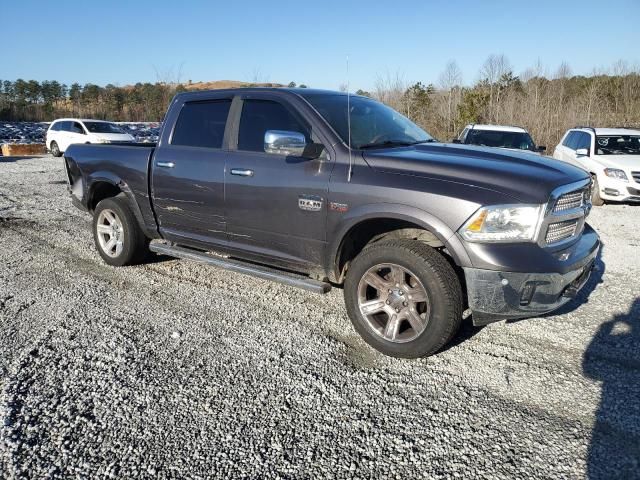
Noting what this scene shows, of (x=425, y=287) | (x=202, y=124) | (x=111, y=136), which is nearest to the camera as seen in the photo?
(x=425, y=287)

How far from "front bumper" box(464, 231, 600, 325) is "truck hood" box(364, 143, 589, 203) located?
0.51 m

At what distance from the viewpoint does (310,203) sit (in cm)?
366

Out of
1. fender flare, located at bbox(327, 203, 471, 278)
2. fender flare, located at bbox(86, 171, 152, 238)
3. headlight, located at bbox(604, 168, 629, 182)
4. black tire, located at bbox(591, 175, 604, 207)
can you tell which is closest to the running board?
fender flare, located at bbox(327, 203, 471, 278)

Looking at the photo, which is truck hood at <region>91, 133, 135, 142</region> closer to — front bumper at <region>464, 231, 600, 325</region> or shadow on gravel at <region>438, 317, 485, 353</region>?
shadow on gravel at <region>438, 317, 485, 353</region>

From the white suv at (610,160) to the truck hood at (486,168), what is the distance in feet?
23.8

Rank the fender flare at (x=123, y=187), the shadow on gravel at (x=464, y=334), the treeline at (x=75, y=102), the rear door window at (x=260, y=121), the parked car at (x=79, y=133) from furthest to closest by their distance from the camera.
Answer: the treeline at (x=75, y=102) < the parked car at (x=79, y=133) < the fender flare at (x=123, y=187) < the rear door window at (x=260, y=121) < the shadow on gravel at (x=464, y=334)

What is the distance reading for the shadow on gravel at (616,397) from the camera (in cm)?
233

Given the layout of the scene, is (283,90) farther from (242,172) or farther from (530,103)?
(530,103)

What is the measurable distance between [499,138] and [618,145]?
2527 mm

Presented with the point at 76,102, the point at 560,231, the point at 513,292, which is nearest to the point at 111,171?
the point at 513,292

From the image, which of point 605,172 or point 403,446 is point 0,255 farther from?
point 605,172

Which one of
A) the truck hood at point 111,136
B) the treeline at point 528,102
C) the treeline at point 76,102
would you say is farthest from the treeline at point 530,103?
the treeline at point 76,102

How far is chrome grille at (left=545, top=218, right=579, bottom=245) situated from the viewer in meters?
3.13

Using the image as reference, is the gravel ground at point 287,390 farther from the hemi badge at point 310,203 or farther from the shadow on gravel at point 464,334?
the hemi badge at point 310,203
